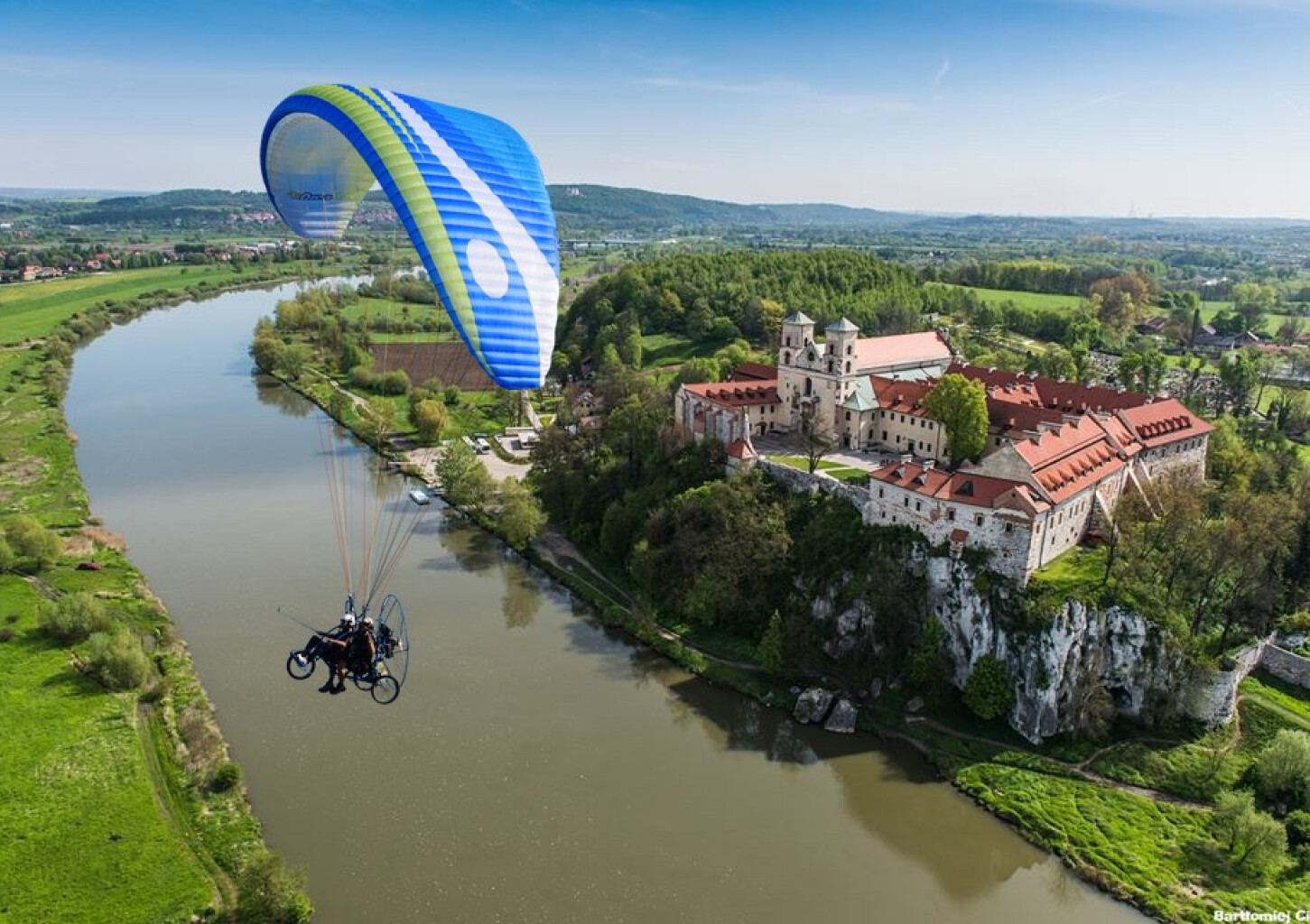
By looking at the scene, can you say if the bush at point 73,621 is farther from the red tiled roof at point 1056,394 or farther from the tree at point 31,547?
the red tiled roof at point 1056,394

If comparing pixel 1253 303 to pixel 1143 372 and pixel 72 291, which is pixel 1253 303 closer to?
pixel 1143 372

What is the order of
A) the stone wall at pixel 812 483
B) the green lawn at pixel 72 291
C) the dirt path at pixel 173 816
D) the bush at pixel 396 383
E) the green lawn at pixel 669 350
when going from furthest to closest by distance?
the green lawn at pixel 72 291, the green lawn at pixel 669 350, the bush at pixel 396 383, the stone wall at pixel 812 483, the dirt path at pixel 173 816

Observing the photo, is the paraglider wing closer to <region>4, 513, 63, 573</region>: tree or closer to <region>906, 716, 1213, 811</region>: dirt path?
<region>906, 716, 1213, 811</region>: dirt path

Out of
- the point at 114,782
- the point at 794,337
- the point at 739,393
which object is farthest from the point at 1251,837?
the point at 114,782

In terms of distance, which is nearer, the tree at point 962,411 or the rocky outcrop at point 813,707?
the rocky outcrop at point 813,707

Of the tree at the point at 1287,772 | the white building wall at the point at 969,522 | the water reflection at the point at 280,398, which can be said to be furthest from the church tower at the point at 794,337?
the water reflection at the point at 280,398
